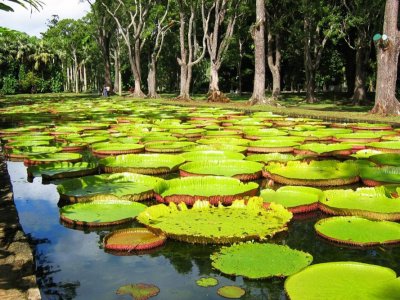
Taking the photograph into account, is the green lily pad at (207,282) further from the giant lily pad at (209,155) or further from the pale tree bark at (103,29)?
the pale tree bark at (103,29)

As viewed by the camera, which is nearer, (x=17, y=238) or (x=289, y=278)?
(x=289, y=278)

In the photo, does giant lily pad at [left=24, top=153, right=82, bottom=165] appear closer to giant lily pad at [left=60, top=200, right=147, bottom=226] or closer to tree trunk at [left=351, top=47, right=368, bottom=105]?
giant lily pad at [left=60, top=200, right=147, bottom=226]

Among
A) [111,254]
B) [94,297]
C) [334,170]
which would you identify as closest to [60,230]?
[111,254]

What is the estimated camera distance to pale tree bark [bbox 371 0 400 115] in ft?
41.2

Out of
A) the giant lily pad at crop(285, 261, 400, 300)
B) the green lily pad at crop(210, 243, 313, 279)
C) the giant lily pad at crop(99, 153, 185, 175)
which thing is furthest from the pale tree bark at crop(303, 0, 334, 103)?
the giant lily pad at crop(285, 261, 400, 300)

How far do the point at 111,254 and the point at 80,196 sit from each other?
3.99 ft

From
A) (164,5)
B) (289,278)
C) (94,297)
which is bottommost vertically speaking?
(94,297)

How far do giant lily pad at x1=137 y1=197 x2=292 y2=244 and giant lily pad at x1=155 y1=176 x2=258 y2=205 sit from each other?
16 centimetres

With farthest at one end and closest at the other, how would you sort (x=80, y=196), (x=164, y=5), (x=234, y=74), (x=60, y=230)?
(x=234, y=74)
(x=164, y=5)
(x=80, y=196)
(x=60, y=230)

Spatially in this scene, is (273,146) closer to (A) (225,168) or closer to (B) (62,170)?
(A) (225,168)

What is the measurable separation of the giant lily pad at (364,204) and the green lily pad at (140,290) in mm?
1848

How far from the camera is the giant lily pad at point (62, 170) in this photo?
18.2ft

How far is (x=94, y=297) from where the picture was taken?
8.73 ft

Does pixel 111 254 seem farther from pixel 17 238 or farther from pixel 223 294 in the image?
pixel 223 294
